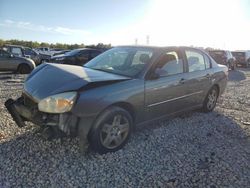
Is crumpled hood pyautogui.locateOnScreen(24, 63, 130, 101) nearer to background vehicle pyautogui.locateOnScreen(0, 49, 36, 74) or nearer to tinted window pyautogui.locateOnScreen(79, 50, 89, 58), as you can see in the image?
background vehicle pyautogui.locateOnScreen(0, 49, 36, 74)

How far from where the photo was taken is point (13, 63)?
46.5 feet

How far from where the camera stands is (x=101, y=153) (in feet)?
12.9

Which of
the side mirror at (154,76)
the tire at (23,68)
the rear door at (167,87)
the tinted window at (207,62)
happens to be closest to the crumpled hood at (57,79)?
the side mirror at (154,76)

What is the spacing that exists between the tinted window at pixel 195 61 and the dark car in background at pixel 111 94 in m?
0.02

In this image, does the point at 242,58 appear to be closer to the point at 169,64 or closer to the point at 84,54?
the point at 84,54

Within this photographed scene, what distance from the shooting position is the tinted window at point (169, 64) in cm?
475

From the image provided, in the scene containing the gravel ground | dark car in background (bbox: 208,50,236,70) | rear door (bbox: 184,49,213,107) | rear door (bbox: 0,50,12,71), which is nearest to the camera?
the gravel ground

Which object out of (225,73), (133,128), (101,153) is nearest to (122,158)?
(101,153)

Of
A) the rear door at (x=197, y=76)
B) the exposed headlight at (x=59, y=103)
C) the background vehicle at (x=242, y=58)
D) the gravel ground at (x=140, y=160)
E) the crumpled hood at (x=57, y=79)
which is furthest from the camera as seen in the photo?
the background vehicle at (x=242, y=58)

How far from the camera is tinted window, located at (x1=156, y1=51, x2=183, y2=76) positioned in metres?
4.75

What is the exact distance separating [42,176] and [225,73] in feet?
17.4

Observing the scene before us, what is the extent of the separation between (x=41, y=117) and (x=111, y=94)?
3.27ft

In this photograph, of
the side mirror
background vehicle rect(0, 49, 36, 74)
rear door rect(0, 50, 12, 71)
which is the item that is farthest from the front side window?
the side mirror

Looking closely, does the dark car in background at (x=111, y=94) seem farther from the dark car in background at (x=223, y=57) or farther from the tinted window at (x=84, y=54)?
the dark car in background at (x=223, y=57)
